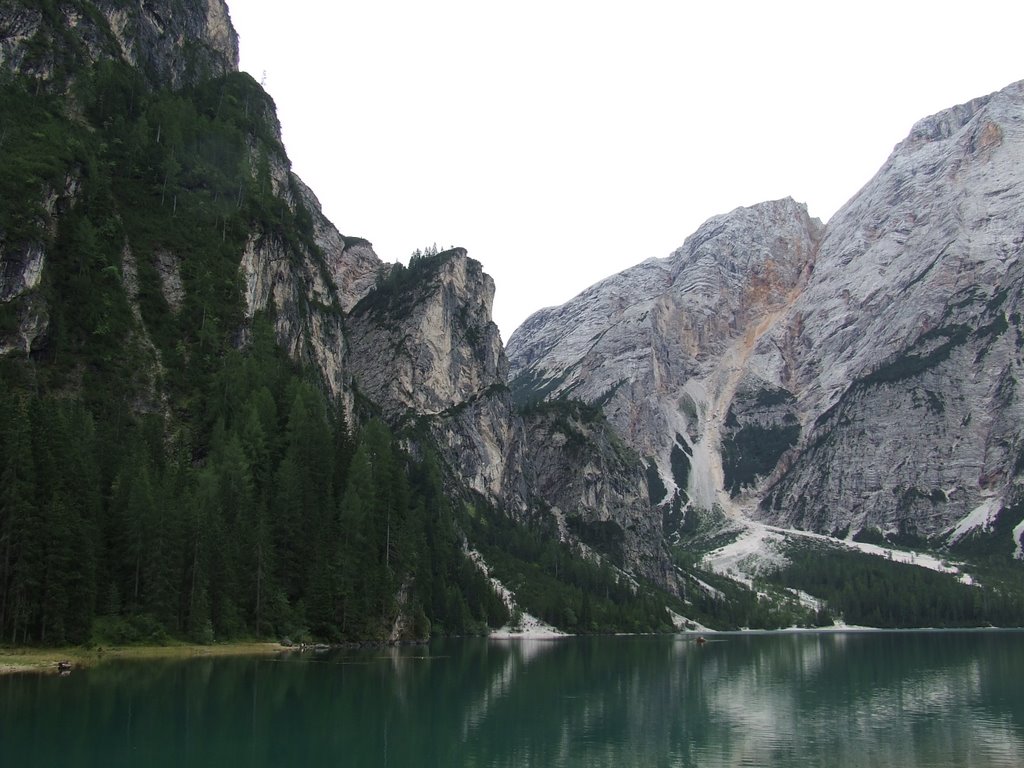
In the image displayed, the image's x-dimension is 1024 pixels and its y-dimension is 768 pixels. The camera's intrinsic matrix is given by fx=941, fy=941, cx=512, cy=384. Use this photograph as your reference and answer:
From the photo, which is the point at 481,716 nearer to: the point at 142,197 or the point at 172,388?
the point at 172,388

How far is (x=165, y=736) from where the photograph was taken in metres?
39.8

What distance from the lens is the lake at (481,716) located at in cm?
3897

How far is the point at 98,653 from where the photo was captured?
66.8 meters

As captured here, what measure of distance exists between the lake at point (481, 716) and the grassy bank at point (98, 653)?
2.32 m

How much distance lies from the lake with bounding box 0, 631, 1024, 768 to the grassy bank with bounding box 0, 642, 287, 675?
91.2 inches

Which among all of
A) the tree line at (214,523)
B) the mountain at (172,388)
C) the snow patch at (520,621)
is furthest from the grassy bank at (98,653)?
the snow patch at (520,621)

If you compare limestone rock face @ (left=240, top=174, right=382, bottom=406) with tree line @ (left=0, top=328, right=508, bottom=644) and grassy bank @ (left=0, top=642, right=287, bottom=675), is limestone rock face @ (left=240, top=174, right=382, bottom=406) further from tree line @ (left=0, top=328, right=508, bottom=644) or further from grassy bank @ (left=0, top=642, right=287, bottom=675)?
grassy bank @ (left=0, top=642, right=287, bottom=675)

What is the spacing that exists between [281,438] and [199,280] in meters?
29.4

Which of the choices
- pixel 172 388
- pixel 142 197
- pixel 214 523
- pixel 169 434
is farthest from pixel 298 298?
pixel 214 523

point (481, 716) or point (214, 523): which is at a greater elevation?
point (214, 523)

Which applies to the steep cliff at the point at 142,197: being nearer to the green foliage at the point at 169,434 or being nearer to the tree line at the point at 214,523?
the green foliage at the point at 169,434

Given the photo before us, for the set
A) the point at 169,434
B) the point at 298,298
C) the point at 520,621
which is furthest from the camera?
the point at 520,621

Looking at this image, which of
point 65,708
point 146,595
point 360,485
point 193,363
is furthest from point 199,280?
point 65,708

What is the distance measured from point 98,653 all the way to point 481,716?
31437 mm
